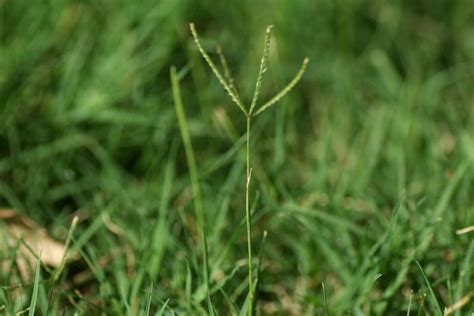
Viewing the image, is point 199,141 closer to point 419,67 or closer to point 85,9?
point 85,9

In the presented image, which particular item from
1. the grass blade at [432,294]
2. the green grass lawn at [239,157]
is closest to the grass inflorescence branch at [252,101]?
the green grass lawn at [239,157]

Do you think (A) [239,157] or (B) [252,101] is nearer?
(B) [252,101]

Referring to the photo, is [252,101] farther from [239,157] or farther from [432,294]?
[239,157]

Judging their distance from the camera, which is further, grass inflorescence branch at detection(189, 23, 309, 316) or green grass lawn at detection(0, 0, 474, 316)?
green grass lawn at detection(0, 0, 474, 316)

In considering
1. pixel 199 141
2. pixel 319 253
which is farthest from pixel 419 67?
pixel 319 253

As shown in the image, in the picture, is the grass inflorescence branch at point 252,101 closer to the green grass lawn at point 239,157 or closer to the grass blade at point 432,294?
the green grass lawn at point 239,157

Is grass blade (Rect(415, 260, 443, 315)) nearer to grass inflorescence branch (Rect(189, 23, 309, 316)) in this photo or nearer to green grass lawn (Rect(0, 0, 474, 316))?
green grass lawn (Rect(0, 0, 474, 316))

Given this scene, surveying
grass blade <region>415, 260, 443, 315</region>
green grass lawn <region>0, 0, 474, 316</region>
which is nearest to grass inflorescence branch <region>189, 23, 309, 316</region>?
green grass lawn <region>0, 0, 474, 316</region>

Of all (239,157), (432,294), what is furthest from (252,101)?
(239,157)
